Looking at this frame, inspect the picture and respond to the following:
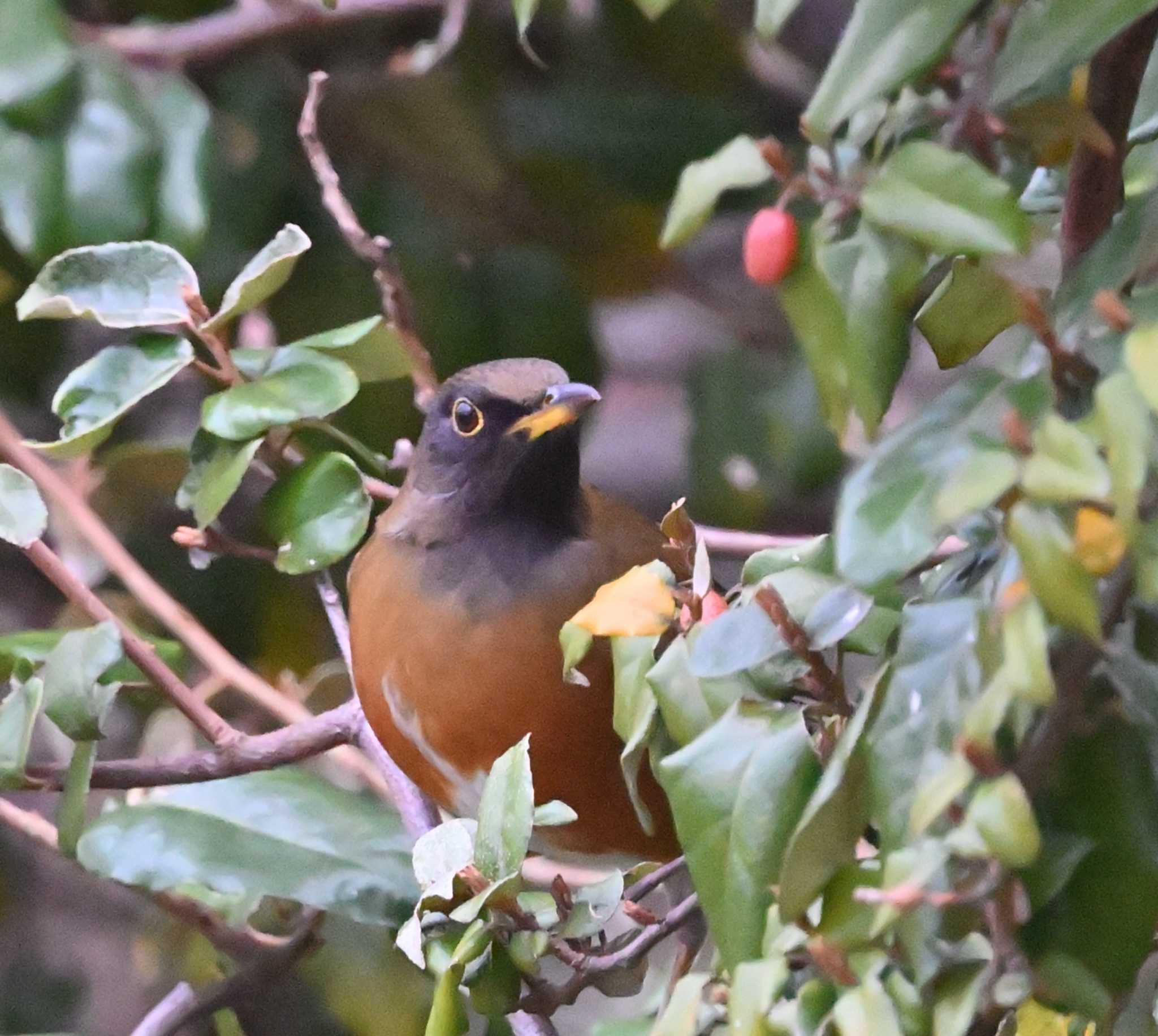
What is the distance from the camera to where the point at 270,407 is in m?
1.08

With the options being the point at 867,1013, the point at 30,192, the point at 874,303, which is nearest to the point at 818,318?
the point at 874,303

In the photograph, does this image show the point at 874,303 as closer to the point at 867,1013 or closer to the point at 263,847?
the point at 867,1013

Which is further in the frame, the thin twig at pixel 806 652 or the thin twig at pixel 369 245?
the thin twig at pixel 369 245

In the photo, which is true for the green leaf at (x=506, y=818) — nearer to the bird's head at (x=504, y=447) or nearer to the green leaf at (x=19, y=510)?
the green leaf at (x=19, y=510)

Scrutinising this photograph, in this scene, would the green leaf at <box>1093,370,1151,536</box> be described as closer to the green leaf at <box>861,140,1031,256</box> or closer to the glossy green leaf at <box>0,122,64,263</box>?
the green leaf at <box>861,140,1031,256</box>

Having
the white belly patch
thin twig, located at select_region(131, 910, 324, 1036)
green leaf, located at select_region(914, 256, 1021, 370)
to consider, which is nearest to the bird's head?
the white belly patch

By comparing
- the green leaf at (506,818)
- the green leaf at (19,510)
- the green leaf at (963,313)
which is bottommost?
the green leaf at (19,510)

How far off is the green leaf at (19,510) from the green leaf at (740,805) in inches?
22.3

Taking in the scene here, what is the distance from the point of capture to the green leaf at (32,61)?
5.07 ft

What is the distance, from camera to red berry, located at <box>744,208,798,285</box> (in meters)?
0.52

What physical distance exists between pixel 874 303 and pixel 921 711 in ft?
0.47

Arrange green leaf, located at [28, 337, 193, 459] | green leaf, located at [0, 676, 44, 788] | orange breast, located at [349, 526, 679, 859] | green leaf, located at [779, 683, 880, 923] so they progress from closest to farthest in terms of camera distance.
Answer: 1. green leaf, located at [779, 683, 880, 923]
2. green leaf, located at [0, 676, 44, 788]
3. green leaf, located at [28, 337, 193, 459]
4. orange breast, located at [349, 526, 679, 859]

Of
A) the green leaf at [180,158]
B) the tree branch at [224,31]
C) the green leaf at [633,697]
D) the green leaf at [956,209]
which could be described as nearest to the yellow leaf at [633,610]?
the green leaf at [633,697]

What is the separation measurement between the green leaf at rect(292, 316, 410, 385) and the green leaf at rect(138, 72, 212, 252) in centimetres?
41
